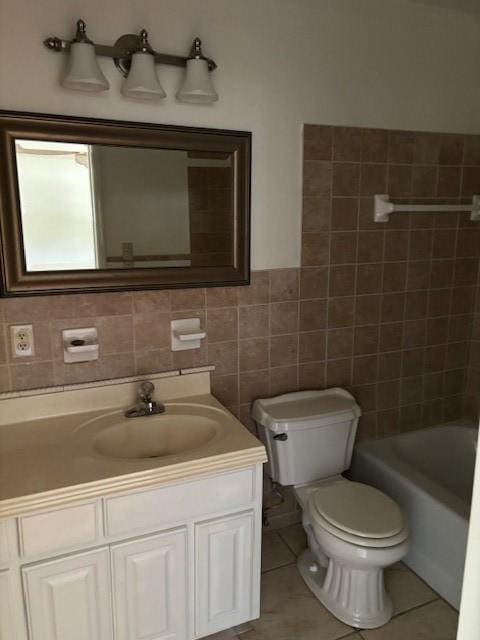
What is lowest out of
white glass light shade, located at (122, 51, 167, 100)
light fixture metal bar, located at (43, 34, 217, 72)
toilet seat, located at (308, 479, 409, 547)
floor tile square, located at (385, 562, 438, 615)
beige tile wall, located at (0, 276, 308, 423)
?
floor tile square, located at (385, 562, 438, 615)

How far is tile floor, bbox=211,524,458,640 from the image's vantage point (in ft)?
5.96

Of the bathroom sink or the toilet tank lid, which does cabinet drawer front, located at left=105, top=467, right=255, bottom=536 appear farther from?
the toilet tank lid

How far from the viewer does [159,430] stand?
1.86 meters

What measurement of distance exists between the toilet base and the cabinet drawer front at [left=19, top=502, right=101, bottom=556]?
98cm

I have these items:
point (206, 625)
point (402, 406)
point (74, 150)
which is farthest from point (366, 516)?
point (74, 150)

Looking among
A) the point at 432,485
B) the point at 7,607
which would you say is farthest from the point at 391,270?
the point at 7,607

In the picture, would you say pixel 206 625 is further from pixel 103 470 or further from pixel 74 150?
pixel 74 150

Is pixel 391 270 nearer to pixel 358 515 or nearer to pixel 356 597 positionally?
pixel 358 515

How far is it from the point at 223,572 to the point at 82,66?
173 centimetres

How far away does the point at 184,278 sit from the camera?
1913 mm

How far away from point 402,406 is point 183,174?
161cm

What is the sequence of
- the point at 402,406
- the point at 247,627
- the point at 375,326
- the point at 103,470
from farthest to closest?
the point at 402,406
the point at 375,326
the point at 247,627
the point at 103,470

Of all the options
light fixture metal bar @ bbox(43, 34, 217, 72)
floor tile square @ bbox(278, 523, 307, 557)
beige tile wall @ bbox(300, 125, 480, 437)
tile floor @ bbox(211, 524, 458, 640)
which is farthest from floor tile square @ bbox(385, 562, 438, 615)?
light fixture metal bar @ bbox(43, 34, 217, 72)

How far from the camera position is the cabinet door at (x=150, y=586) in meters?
1.52
